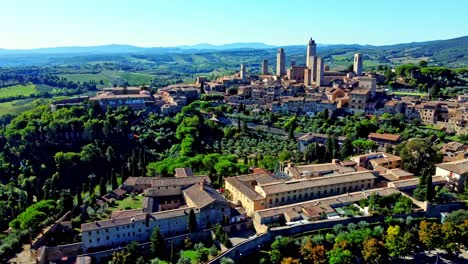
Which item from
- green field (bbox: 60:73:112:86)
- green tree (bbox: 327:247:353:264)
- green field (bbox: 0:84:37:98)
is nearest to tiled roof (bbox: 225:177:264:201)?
green tree (bbox: 327:247:353:264)

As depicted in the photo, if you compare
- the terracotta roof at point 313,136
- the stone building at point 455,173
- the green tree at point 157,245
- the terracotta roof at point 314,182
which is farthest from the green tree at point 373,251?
the terracotta roof at point 313,136

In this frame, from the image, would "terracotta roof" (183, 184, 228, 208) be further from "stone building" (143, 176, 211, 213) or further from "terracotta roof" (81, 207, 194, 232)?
"terracotta roof" (81, 207, 194, 232)

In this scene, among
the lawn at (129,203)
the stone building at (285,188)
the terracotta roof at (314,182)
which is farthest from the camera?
the lawn at (129,203)

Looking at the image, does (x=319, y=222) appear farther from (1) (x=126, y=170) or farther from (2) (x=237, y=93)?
(2) (x=237, y=93)

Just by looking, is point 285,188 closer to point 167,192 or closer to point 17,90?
point 167,192

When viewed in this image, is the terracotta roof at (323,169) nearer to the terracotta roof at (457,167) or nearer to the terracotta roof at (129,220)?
the terracotta roof at (457,167)

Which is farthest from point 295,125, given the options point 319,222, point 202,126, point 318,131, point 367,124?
point 319,222
